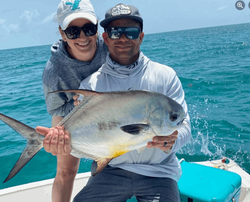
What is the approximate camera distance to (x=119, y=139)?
5.57 ft

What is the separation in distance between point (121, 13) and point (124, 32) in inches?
6.2

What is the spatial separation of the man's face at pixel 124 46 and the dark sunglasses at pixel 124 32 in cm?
3

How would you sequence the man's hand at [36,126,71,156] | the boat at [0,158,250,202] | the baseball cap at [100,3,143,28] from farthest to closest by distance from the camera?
the boat at [0,158,250,202] < the baseball cap at [100,3,143,28] < the man's hand at [36,126,71,156]

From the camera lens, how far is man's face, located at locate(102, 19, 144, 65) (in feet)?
7.36

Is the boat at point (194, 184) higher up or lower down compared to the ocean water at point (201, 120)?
higher up

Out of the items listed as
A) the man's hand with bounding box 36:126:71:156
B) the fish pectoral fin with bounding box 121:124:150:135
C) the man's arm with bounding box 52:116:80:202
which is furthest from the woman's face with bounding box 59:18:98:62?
the fish pectoral fin with bounding box 121:124:150:135

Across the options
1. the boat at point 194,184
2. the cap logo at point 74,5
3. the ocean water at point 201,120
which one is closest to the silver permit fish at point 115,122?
the cap logo at point 74,5

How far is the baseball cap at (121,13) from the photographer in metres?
2.18

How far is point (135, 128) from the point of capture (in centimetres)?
164

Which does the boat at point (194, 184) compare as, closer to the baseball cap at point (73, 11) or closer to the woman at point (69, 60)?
the woman at point (69, 60)

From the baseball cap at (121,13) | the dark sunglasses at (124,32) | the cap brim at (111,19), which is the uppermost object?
the baseball cap at (121,13)

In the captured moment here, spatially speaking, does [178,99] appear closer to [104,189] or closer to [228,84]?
[104,189]

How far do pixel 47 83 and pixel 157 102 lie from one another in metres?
1.35

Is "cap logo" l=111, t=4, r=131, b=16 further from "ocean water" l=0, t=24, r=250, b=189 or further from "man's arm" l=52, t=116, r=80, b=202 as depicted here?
"ocean water" l=0, t=24, r=250, b=189
